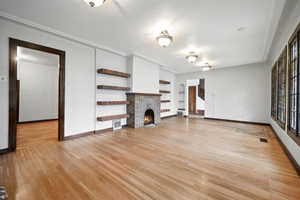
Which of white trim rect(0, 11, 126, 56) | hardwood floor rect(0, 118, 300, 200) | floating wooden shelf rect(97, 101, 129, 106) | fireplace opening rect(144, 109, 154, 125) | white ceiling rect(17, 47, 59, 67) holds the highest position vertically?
white trim rect(0, 11, 126, 56)

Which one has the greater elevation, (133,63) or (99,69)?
(133,63)

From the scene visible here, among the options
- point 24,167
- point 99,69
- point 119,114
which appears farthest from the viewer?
point 119,114

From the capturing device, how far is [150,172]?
80.5 inches

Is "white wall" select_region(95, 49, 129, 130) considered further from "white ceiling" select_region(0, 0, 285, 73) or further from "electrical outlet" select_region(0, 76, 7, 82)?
"electrical outlet" select_region(0, 76, 7, 82)

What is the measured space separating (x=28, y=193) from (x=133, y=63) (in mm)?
4450

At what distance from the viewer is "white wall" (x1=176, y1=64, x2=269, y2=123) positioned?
5902 mm

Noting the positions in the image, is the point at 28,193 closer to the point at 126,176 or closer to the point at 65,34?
the point at 126,176

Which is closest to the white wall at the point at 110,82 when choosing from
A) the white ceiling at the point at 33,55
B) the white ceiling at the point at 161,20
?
the white ceiling at the point at 161,20

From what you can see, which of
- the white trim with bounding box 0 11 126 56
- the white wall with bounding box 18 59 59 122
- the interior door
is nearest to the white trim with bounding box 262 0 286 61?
the white trim with bounding box 0 11 126 56

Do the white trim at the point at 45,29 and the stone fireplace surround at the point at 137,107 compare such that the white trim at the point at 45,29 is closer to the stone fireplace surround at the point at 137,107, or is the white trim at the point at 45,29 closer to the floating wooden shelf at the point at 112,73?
the floating wooden shelf at the point at 112,73

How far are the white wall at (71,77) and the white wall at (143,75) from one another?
1502 mm

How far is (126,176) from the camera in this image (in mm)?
1941

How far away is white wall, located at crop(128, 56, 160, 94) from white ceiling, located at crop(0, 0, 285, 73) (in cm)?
114

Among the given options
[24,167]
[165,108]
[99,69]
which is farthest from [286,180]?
[165,108]
